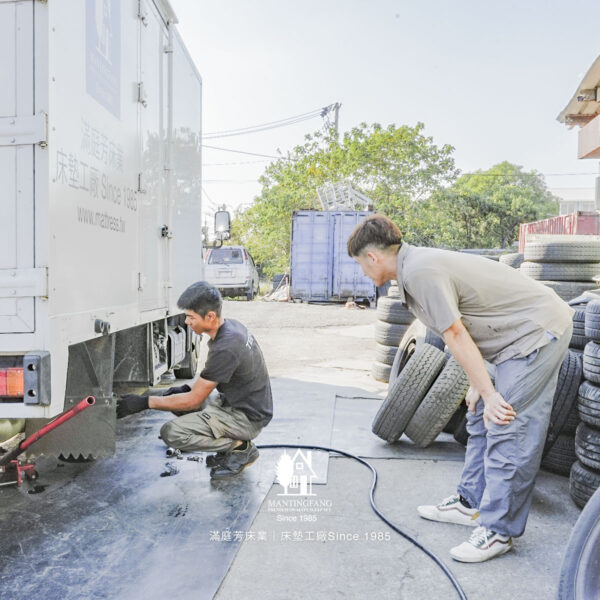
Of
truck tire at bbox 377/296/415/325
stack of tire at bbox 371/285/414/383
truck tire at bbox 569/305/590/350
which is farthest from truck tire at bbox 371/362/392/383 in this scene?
truck tire at bbox 569/305/590/350

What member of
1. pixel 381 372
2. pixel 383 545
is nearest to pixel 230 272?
pixel 381 372

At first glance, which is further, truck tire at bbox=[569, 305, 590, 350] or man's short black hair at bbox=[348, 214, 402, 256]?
truck tire at bbox=[569, 305, 590, 350]

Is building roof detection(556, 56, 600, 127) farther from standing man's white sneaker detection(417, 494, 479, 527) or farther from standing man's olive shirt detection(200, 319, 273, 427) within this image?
standing man's white sneaker detection(417, 494, 479, 527)

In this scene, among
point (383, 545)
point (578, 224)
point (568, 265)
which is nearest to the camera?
point (383, 545)

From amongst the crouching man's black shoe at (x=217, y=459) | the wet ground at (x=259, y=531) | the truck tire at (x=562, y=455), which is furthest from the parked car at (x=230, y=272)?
the truck tire at (x=562, y=455)

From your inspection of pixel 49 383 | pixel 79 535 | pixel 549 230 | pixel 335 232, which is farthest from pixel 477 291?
pixel 549 230

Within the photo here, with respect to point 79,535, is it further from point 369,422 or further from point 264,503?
point 369,422

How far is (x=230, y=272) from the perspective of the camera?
66.7 ft

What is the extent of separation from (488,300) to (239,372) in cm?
168

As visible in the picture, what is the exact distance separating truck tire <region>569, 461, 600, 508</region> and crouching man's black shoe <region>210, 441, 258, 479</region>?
6.45 ft

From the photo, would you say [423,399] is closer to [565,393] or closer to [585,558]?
[565,393]

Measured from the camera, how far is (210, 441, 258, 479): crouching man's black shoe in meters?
3.87

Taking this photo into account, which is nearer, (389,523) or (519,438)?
(519,438)

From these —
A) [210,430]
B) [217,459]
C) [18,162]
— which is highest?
[18,162]
